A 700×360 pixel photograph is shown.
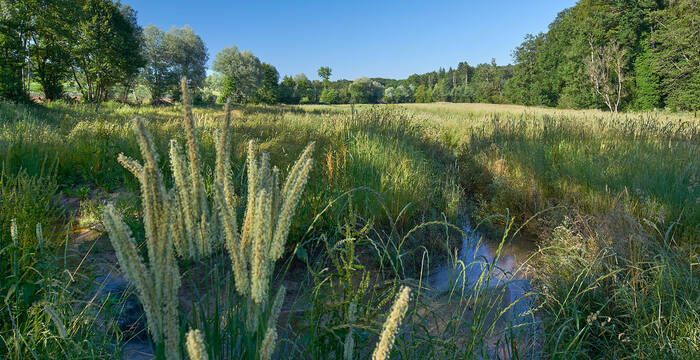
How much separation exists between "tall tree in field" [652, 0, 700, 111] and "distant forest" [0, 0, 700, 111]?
9 centimetres

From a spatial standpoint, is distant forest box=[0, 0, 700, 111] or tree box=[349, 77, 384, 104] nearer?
distant forest box=[0, 0, 700, 111]

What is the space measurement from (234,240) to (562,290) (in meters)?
2.74

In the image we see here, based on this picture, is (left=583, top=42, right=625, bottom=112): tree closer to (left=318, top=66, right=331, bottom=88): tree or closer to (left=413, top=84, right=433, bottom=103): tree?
(left=413, top=84, right=433, bottom=103): tree

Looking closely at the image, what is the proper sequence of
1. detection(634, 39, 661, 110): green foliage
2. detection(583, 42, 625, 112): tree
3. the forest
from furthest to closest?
detection(634, 39, 661, 110): green foliage
detection(583, 42, 625, 112): tree
the forest

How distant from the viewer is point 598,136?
707 cm

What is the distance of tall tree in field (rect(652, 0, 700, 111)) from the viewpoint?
27.4 m

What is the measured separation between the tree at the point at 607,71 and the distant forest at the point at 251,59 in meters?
0.14

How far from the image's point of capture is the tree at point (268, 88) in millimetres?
49547

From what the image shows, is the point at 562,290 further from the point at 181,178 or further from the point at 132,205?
the point at 132,205

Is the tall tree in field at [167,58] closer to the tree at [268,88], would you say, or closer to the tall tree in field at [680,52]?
the tree at [268,88]

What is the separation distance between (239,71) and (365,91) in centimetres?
4214

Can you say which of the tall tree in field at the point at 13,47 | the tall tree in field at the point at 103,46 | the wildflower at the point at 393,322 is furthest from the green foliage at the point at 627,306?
the tall tree in field at the point at 103,46

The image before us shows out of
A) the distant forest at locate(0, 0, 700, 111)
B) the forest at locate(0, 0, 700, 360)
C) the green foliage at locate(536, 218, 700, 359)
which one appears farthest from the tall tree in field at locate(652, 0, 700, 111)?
the green foliage at locate(536, 218, 700, 359)

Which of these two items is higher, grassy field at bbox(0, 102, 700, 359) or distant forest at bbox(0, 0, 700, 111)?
distant forest at bbox(0, 0, 700, 111)
